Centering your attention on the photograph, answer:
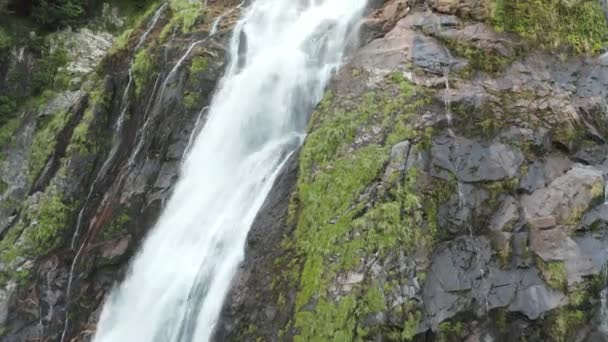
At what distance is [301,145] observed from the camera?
9.62m

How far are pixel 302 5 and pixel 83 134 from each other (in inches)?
239

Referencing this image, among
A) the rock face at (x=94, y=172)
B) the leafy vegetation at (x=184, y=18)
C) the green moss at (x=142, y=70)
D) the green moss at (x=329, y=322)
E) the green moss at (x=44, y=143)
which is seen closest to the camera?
the green moss at (x=329, y=322)

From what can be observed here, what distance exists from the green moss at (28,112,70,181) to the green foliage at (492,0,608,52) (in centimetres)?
1005

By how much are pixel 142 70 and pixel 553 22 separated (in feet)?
28.9

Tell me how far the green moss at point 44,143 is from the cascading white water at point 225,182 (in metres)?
4.03

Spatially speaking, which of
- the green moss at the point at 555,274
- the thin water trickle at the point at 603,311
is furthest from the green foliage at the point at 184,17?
the thin water trickle at the point at 603,311

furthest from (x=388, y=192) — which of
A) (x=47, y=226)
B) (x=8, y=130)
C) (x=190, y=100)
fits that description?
(x=8, y=130)

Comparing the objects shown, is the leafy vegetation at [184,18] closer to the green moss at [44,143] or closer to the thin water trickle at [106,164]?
the thin water trickle at [106,164]

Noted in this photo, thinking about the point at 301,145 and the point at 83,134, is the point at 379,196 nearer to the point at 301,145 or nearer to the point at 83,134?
the point at 301,145

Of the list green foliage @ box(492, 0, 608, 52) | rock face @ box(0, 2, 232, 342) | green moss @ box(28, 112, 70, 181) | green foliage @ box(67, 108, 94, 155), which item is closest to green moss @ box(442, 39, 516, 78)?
green foliage @ box(492, 0, 608, 52)

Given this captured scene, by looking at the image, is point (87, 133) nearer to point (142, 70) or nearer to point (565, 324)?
point (142, 70)

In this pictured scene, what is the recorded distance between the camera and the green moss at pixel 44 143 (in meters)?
12.6

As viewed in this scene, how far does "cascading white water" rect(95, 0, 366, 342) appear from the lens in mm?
A: 8930

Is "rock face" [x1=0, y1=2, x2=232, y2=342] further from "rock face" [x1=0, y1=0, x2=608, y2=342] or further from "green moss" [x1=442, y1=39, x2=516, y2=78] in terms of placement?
"green moss" [x1=442, y1=39, x2=516, y2=78]
